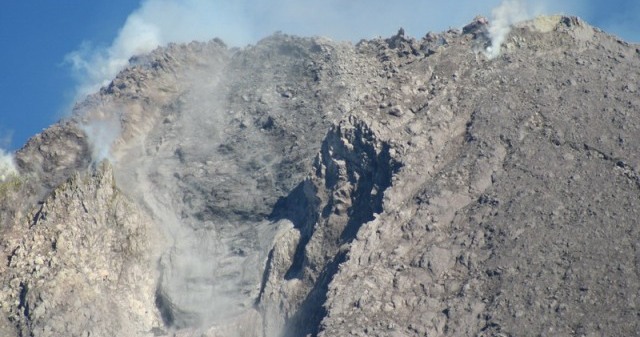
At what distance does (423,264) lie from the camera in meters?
65.4

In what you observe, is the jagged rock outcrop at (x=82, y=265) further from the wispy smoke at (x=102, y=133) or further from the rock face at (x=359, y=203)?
the wispy smoke at (x=102, y=133)

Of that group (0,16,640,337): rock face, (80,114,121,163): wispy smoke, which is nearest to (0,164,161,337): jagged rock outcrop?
(0,16,640,337): rock face

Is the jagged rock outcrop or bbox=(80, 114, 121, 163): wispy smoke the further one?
bbox=(80, 114, 121, 163): wispy smoke

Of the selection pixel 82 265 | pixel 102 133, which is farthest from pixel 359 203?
pixel 102 133

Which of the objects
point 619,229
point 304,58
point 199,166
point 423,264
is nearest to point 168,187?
point 199,166

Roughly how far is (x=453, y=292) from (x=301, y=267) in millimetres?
10916

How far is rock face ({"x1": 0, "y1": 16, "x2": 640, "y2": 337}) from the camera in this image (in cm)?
6338

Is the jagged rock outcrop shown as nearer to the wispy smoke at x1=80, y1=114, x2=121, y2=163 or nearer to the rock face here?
the rock face

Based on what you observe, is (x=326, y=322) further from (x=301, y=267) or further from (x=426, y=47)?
(x=426, y=47)

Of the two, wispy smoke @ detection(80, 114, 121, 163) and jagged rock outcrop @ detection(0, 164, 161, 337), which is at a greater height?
wispy smoke @ detection(80, 114, 121, 163)

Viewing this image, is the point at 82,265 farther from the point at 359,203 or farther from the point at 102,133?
the point at 102,133

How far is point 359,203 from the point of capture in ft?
239

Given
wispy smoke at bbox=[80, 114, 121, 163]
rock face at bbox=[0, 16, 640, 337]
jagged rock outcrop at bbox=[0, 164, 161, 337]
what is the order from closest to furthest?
rock face at bbox=[0, 16, 640, 337]
jagged rock outcrop at bbox=[0, 164, 161, 337]
wispy smoke at bbox=[80, 114, 121, 163]

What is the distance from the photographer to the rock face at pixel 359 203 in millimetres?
63375
